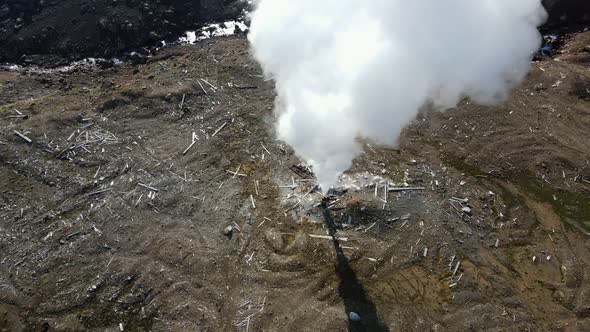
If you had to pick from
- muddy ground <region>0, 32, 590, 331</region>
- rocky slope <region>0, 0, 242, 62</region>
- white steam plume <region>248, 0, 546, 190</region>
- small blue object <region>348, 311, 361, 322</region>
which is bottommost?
small blue object <region>348, 311, 361, 322</region>

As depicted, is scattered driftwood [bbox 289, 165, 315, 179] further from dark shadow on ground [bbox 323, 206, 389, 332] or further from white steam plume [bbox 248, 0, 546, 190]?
dark shadow on ground [bbox 323, 206, 389, 332]

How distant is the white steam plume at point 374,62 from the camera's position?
1680cm

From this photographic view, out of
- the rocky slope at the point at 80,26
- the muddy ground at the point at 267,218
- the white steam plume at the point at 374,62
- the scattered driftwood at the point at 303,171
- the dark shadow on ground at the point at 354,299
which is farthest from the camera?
the rocky slope at the point at 80,26

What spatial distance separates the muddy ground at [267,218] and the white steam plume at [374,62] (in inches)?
43.6

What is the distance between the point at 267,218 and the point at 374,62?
7840mm

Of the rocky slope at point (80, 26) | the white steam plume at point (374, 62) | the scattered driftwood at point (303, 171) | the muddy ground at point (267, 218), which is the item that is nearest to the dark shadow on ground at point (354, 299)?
the muddy ground at point (267, 218)

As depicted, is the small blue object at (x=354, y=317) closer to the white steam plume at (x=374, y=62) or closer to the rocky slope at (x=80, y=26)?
the white steam plume at (x=374, y=62)

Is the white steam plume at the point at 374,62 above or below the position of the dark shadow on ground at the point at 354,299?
above

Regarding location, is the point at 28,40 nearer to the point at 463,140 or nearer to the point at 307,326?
the point at 307,326

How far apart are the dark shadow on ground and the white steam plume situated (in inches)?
127

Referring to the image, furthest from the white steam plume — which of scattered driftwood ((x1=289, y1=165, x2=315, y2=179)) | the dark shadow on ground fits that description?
Result: the dark shadow on ground

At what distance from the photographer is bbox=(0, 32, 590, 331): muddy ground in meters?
14.2

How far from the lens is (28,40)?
24578mm

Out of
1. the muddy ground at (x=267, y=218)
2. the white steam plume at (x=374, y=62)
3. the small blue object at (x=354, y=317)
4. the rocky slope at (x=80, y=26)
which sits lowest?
the small blue object at (x=354, y=317)
